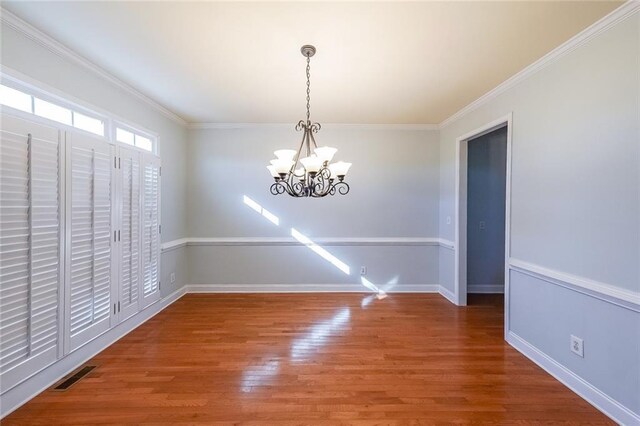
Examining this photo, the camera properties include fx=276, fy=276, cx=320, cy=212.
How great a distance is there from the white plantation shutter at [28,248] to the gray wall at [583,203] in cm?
393

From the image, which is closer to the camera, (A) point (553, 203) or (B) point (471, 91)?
(A) point (553, 203)

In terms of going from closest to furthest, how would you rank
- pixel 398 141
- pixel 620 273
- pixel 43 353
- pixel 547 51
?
1. pixel 620 273
2. pixel 43 353
3. pixel 547 51
4. pixel 398 141

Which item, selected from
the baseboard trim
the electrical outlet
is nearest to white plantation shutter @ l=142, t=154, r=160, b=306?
the baseboard trim

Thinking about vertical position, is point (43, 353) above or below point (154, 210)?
below

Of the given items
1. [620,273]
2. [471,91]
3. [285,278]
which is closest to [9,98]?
[285,278]

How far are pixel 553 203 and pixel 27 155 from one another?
3957mm

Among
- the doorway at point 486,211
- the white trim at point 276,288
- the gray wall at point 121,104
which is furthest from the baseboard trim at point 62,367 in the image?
the doorway at point 486,211

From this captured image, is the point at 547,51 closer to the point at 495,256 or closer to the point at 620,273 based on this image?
the point at 620,273

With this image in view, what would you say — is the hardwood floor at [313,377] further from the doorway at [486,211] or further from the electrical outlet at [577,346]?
the doorway at [486,211]

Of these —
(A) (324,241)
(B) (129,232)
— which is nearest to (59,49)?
(B) (129,232)

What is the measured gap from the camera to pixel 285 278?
433 cm

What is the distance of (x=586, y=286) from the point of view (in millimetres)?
→ 1965

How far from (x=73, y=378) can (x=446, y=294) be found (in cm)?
430

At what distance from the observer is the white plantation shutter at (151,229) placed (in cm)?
321
